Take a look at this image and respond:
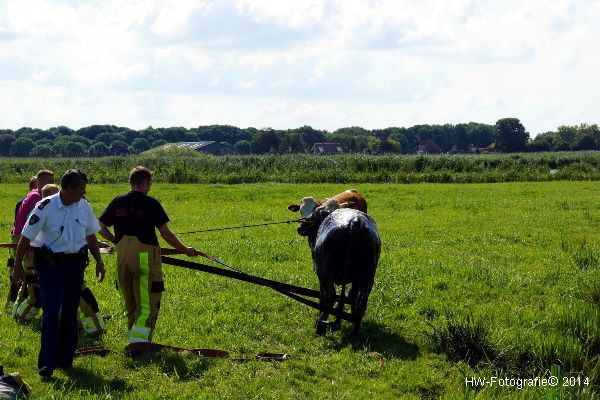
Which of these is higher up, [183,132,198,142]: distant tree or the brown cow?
[183,132,198,142]: distant tree

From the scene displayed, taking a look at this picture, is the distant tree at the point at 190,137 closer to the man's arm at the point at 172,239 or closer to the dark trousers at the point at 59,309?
the man's arm at the point at 172,239

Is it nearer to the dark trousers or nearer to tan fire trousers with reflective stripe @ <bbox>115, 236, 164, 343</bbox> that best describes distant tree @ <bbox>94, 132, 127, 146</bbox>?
tan fire trousers with reflective stripe @ <bbox>115, 236, 164, 343</bbox>

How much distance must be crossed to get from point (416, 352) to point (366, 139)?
127 metres

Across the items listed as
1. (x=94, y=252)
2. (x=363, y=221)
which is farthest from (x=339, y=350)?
(x=94, y=252)

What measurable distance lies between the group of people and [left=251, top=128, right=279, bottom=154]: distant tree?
115m

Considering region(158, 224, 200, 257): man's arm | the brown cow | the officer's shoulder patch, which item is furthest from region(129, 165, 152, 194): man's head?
the brown cow

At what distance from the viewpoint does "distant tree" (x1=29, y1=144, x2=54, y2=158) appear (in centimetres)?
11335

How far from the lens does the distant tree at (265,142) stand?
123312mm

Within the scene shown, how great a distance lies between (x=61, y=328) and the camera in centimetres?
775

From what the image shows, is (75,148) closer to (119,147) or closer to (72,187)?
(119,147)

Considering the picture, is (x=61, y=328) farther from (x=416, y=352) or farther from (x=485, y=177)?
(x=485, y=177)

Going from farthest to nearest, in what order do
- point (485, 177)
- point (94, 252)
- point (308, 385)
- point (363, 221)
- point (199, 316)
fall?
point (485, 177)
point (199, 316)
point (363, 221)
point (94, 252)
point (308, 385)

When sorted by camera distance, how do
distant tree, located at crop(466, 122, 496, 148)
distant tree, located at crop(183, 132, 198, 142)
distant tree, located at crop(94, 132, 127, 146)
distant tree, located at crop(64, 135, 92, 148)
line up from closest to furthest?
distant tree, located at crop(64, 135, 92, 148), distant tree, located at crop(94, 132, 127, 146), distant tree, located at crop(183, 132, 198, 142), distant tree, located at crop(466, 122, 496, 148)

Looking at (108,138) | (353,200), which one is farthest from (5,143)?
(353,200)
